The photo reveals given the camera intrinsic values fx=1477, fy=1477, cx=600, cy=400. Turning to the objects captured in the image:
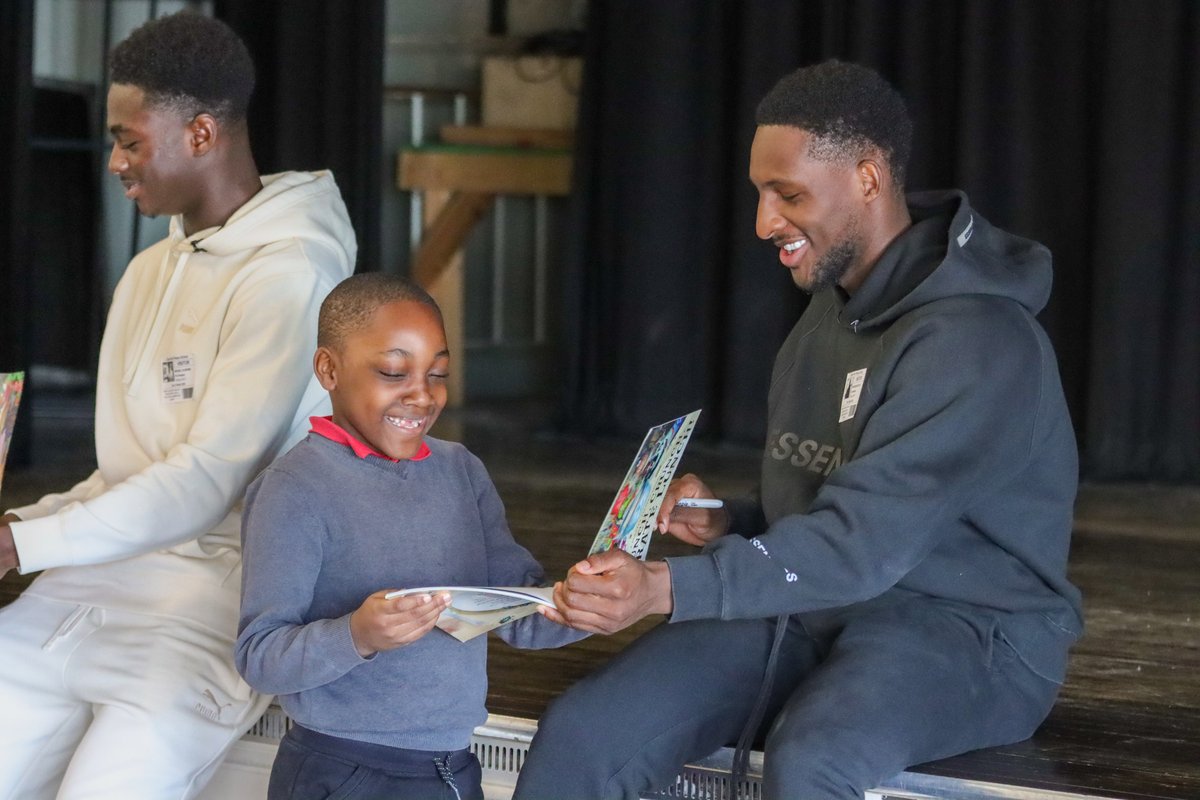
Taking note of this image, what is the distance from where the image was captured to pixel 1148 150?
4676 millimetres

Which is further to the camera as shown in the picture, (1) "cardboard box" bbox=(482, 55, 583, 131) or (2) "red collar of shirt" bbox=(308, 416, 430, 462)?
(1) "cardboard box" bbox=(482, 55, 583, 131)

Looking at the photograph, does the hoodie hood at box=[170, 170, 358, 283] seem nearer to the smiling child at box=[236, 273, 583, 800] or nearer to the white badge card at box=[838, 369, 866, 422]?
the smiling child at box=[236, 273, 583, 800]

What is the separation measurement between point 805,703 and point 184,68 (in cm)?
123

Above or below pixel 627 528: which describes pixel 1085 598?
below

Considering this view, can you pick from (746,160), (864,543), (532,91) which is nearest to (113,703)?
(864,543)

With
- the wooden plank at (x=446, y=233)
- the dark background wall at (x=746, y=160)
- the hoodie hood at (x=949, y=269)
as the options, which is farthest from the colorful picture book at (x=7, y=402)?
the wooden plank at (x=446, y=233)

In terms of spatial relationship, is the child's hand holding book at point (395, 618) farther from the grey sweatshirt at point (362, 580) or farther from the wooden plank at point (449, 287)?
the wooden plank at point (449, 287)

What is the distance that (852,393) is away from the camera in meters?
1.89

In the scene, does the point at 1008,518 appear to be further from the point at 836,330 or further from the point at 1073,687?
the point at 1073,687

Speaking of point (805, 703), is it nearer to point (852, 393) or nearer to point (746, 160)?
point (852, 393)

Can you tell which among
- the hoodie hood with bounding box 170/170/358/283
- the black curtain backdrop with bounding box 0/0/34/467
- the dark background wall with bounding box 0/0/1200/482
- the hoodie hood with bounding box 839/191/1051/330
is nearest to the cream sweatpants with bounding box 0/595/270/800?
the hoodie hood with bounding box 170/170/358/283

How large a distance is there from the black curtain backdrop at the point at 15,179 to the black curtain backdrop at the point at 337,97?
850mm

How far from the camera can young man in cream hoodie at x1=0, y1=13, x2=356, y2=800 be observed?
1.90 m

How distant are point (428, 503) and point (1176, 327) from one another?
3.62 m
